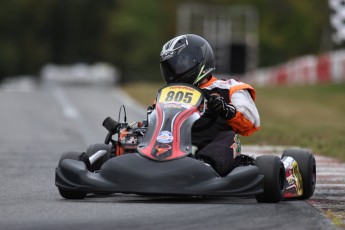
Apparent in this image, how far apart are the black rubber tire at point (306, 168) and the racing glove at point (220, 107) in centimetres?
79

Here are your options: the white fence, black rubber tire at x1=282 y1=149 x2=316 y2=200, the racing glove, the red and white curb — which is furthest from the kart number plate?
the white fence

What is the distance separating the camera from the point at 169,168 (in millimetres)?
9344

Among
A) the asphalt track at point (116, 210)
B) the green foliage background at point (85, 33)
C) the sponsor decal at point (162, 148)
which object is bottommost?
the green foliage background at point (85, 33)

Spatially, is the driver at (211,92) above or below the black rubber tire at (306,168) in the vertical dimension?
above

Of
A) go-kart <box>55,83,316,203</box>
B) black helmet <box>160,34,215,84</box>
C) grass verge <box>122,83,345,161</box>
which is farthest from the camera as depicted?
grass verge <box>122,83,345,161</box>

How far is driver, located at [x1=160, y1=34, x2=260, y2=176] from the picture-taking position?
10.0 metres

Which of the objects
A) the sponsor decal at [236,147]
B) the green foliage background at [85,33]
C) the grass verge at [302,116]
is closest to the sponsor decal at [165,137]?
the sponsor decal at [236,147]

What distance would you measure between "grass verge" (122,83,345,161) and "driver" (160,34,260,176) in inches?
207

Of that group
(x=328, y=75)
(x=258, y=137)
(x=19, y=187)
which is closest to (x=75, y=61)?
(x=328, y=75)

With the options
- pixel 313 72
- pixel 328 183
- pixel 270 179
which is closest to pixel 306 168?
pixel 270 179

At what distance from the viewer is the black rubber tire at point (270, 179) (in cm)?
962

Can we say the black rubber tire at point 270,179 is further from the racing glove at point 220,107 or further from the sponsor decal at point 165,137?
the sponsor decal at point 165,137

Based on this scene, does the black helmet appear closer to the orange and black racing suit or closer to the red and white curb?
the orange and black racing suit

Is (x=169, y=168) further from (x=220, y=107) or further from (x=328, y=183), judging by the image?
(x=328, y=183)
